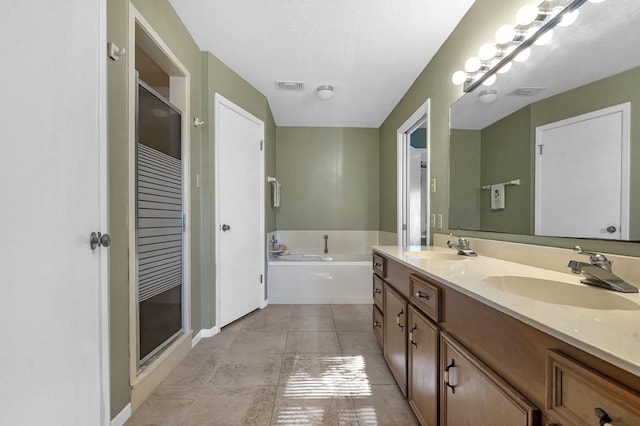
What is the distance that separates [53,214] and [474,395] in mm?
1499

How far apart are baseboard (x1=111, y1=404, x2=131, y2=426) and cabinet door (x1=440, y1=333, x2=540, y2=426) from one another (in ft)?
4.95

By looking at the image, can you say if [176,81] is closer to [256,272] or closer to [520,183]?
[256,272]

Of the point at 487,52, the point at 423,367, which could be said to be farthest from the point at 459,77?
the point at 423,367

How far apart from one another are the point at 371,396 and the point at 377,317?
55 centimetres

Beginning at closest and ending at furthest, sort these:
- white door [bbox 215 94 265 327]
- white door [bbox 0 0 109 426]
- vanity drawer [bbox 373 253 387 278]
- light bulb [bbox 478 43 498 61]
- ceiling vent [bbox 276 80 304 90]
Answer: white door [bbox 0 0 109 426], light bulb [bbox 478 43 498 61], vanity drawer [bbox 373 253 387 278], white door [bbox 215 94 265 327], ceiling vent [bbox 276 80 304 90]

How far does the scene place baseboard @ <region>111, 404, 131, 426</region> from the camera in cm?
131

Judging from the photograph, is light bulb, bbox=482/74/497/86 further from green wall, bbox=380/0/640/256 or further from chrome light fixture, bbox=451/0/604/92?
green wall, bbox=380/0/640/256

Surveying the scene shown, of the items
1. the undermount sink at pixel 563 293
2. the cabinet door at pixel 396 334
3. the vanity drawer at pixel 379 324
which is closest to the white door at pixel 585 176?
the undermount sink at pixel 563 293

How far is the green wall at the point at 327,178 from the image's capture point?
4242 millimetres

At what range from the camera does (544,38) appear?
4.08 ft

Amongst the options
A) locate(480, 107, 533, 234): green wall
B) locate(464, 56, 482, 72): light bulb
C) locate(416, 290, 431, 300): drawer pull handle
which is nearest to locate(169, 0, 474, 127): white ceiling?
locate(464, 56, 482, 72): light bulb

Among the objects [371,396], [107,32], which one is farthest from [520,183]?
[107,32]

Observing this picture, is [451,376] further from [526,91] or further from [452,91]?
[452,91]

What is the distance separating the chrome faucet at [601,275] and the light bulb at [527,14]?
3.62 feet
